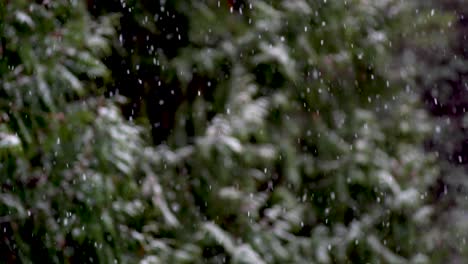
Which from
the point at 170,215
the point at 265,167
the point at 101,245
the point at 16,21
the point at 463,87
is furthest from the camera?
the point at 463,87

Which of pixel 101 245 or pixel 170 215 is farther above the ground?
pixel 170 215

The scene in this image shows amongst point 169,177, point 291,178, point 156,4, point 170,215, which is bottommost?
point 170,215

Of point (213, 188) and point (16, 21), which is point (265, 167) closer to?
point (213, 188)

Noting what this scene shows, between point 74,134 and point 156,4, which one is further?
point 156,4

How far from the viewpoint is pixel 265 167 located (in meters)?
3.82

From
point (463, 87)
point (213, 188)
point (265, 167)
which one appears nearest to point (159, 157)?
point (213, 188)

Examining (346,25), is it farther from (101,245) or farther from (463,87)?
(463,87)

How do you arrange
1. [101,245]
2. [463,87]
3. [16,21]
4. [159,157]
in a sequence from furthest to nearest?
[463,87]
[159,157]
[101,245]
[16,21]

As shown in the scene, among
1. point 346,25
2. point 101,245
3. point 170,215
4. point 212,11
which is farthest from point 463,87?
point 101,245

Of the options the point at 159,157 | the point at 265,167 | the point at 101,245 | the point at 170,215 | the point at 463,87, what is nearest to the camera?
the point at 101,245

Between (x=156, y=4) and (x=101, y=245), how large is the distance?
4.24 ft

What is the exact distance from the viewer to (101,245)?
2.75 m

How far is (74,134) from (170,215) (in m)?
0.76

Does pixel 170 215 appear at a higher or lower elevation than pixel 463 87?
lower
